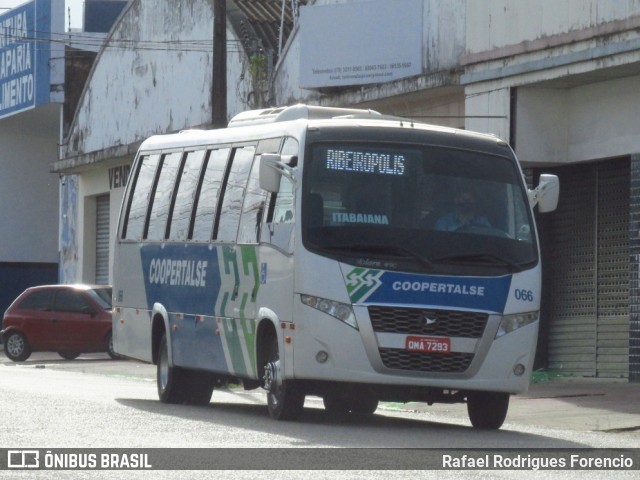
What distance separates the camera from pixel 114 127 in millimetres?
40625

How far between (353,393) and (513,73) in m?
9.86

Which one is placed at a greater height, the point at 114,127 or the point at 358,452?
the point at 114,127

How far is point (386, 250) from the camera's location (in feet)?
47.6

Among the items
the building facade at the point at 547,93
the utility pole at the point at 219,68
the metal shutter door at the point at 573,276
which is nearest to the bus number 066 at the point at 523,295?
the building facade at the point at 547,93

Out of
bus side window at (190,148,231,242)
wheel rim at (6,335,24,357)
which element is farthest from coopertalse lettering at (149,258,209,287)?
wheel rim at (6,335,24,357)

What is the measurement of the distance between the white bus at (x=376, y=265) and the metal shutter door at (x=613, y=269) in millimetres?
7666

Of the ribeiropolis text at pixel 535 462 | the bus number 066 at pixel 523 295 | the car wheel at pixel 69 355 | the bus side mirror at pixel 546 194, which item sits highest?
the bus side mirror at pixel 546 194

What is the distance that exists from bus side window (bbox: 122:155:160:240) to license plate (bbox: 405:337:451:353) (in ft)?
18.1

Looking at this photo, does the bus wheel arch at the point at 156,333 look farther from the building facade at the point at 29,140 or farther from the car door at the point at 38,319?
the building facade at the point at 29,140

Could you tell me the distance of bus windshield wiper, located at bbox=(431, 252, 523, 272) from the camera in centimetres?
1459

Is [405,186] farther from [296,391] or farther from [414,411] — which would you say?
[414,411]

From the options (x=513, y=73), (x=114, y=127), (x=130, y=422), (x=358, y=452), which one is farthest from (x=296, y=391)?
(x=114, y=127)

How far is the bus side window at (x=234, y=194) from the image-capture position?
1638 centimetres

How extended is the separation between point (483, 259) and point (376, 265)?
101cm
